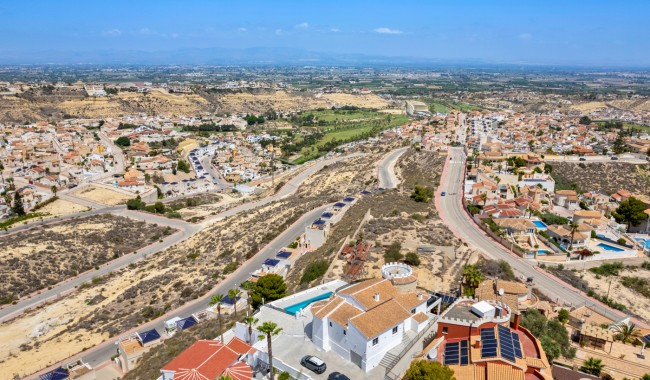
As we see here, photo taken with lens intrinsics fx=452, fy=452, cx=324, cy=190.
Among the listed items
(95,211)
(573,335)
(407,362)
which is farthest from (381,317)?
(95,211)

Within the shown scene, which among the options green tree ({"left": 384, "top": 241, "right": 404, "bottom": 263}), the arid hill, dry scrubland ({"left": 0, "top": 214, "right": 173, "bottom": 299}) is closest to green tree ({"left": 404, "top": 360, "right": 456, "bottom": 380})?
green tree ({"left": 384, "top": 241, "right": 404, "bottom": 263})

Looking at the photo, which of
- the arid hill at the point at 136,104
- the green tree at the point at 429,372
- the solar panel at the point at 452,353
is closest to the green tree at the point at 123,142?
the arid hill at the point at 136,104

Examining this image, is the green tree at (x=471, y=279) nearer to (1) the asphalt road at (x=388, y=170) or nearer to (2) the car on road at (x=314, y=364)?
(2) the car on road at (x=314, y=364)

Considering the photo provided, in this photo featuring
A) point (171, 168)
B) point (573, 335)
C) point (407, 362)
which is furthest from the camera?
point (171, 168)

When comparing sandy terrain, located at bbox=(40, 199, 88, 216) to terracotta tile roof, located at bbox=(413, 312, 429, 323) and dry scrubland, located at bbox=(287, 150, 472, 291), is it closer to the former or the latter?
dry scrubland, located at bbox=(287, 150, 472, 291)

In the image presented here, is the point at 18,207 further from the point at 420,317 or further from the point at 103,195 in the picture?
the point at 420,317

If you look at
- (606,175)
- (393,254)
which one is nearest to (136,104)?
Answer: (606,175)

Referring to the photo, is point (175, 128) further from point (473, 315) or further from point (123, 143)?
point (473, 315)
